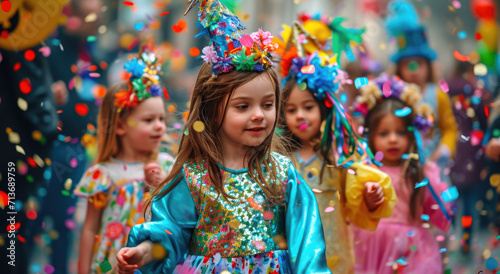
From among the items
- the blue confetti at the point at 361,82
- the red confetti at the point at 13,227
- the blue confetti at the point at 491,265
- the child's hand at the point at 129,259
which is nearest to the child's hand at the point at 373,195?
the blue confetti at the point at 361,82

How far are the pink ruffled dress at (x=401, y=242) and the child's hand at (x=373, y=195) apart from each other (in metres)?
0.88

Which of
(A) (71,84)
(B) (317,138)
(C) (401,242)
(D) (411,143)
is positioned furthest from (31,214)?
(D) (411,143)

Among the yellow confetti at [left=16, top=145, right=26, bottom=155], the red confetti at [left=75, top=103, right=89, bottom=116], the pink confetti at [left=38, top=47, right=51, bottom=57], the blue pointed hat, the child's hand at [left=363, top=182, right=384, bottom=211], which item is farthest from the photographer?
the blue pointed hat

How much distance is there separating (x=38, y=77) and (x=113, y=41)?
271cm

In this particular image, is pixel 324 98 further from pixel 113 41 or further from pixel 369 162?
pixel 113 41

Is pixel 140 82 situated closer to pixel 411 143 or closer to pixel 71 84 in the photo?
pixel 71 84

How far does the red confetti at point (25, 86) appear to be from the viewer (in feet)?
13.8

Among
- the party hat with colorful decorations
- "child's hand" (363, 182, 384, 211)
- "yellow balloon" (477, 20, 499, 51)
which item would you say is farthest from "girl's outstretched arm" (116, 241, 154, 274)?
"yellow balloon" (477, 20, 499, 51)

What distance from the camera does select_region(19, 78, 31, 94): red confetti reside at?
165 inches

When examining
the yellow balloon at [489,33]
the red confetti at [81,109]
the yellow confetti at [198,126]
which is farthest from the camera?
the yellow balloon at [489,33]

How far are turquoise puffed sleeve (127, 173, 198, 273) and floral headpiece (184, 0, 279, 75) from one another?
60 cm

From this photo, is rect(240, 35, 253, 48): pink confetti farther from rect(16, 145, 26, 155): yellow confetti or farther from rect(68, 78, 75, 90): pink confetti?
rect(68, 78, 75, 90): pink confetti

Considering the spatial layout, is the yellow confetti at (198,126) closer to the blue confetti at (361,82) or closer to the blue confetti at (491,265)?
the blue confetti at (361,82)

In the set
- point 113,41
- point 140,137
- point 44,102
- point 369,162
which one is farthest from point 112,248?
point 113,41
